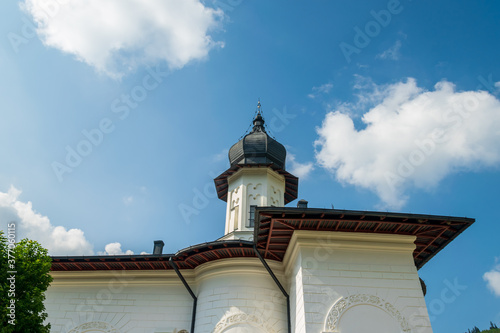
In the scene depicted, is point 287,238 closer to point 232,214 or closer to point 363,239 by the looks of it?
point 363,239

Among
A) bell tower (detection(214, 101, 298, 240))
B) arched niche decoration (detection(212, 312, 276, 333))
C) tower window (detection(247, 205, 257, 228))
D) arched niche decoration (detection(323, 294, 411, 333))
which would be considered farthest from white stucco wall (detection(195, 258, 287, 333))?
tower window (detection(247, 205, 257, 228))

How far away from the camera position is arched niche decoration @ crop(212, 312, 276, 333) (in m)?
11.2

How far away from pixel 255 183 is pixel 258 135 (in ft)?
8.31

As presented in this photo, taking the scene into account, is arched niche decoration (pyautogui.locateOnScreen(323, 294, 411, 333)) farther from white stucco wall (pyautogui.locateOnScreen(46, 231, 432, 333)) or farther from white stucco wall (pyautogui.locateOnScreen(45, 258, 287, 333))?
white stucco wall (pyautogui.locateOnScreen(45, 258, 287, 333))

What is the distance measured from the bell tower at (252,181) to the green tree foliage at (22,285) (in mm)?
Result: 7565

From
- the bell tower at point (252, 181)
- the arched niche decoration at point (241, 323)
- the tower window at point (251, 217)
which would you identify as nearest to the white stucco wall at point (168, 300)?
the arched niche decoration at point (241, 323)

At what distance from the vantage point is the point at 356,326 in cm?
935

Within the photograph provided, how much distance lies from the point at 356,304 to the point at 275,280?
109 inches

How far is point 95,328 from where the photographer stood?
40.5 ft

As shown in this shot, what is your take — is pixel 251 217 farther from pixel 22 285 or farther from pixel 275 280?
pixel 22 285

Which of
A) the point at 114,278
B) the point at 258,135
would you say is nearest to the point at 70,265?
the point at 114,278

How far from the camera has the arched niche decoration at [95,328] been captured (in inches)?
484

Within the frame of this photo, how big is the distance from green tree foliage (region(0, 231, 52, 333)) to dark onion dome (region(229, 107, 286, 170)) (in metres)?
9.42

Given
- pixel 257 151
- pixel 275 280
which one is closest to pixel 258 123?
pixel 257 151
